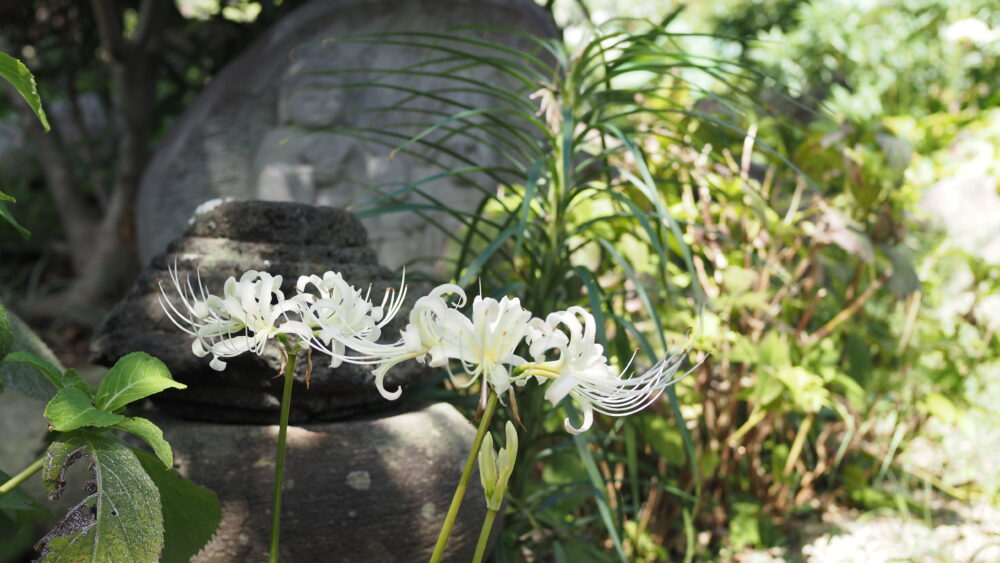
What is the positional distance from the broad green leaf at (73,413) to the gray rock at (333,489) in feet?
1.88

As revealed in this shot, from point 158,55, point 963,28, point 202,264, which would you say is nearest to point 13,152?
point 158,55

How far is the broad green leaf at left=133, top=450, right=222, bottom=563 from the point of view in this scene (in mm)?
1210

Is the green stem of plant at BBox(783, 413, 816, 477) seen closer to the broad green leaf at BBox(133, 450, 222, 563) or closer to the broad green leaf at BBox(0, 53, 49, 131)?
the broad green leaf at BBox(133, 450, 222, 563)

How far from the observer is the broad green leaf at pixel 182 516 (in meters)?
1.21

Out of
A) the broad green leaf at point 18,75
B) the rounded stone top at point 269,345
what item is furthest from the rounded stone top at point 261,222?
the broad green leaf at point 18,75

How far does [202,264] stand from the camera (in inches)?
65.7

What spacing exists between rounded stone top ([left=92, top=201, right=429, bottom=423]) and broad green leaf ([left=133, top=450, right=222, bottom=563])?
1.26 ft

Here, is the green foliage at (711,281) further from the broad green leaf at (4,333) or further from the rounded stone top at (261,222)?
the broad green leaf at (4,333)

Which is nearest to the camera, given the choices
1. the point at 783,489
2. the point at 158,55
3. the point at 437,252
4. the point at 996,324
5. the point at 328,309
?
the point at 328,309

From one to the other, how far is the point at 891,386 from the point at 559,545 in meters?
1.43

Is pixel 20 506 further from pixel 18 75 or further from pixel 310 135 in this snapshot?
pixel 310 135

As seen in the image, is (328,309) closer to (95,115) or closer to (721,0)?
(95,115)

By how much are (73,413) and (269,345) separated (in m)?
0.63

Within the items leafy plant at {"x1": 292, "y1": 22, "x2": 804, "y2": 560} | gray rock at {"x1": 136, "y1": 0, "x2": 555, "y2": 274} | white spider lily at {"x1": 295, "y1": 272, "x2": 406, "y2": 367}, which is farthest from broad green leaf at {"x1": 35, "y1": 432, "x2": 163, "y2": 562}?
gray rock at {"x1": 136, "y1": 0, "x2": 555, "y2": 274}
